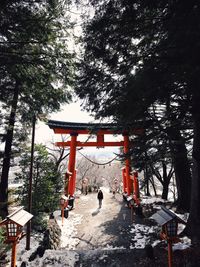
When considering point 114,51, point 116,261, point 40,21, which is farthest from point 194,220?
point 40,21

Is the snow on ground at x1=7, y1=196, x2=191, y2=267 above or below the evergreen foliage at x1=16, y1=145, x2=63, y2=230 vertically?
below

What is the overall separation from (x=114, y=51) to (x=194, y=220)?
17.8 feet

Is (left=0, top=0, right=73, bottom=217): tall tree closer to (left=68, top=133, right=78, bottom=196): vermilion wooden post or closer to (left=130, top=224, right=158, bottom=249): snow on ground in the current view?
(left=130, top=224, right=158, bottom=249): snow on ground

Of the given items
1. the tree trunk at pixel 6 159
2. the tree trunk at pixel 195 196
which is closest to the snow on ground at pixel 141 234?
the tree trunk at pixel 195 196

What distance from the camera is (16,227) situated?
15.4ft

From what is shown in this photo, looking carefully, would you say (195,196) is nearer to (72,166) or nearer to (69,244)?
(69,244)

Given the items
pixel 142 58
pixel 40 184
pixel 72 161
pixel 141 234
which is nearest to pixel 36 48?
pixel 142 58

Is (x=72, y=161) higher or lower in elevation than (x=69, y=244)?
higher

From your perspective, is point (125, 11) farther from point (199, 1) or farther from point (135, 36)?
point (199, 1)

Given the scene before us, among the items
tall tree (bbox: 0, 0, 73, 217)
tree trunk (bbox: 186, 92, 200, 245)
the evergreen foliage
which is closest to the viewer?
tall tree (bbox: 0, 0, 73, 217)

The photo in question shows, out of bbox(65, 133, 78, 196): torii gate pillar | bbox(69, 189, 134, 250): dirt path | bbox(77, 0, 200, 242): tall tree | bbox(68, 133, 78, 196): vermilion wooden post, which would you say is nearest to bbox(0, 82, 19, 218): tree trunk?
bbox(69, 189, 134, 250): dirt path

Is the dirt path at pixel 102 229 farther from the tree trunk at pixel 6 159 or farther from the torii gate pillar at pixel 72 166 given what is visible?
the tree trunk at pixel 6 159

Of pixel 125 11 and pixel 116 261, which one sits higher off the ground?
pixel 125 11

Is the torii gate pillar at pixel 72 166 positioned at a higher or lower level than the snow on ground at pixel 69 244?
higher
